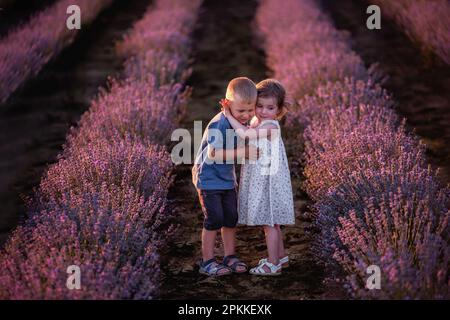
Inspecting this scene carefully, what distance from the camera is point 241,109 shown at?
379cm

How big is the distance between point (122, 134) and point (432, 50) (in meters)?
4.53

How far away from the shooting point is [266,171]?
3.89 metres

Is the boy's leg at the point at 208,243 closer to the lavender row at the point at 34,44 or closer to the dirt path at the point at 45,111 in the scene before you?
the dirt path at the point at 45,111

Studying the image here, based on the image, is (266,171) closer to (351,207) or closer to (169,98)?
(351,207)

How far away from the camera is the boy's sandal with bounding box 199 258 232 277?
3.93 m

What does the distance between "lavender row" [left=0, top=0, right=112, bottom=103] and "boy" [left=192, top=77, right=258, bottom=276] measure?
303cm

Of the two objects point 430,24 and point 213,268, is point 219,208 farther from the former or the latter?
point 430,24

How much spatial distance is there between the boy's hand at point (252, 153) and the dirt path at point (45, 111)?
5.95 ft

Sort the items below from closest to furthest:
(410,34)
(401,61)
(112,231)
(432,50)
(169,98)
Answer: (112,231) → (169,98) → (432,50) → (401,61) → (410,34)

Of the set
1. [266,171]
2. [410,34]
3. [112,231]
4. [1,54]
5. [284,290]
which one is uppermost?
[410,34]

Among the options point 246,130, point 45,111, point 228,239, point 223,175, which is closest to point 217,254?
point 228,239

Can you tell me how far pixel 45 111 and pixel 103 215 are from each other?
4066 millimetres

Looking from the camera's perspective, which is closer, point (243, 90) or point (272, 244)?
point (243, 90)
